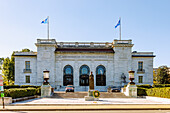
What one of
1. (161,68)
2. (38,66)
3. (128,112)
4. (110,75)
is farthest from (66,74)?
(161,68)

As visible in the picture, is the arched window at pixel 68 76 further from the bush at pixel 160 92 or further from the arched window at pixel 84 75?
the bush at pixel 160 92

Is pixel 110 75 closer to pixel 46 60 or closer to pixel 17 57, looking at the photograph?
pixel 46 60

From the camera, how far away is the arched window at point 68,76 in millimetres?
45781

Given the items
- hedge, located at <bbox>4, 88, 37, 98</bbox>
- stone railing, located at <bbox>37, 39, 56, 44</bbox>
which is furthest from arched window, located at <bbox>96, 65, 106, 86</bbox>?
hedge, located at <bbox>4, 88, 37, 98</bbox>

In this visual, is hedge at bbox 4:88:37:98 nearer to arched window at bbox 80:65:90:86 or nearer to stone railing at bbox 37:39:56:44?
arched window at bbox 80:65:90:86

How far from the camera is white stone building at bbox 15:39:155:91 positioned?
45312 mm

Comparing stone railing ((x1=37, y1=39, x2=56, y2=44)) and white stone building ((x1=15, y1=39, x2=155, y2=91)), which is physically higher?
stone railing ((x1=37, y1=39, x2=56, y2=44))

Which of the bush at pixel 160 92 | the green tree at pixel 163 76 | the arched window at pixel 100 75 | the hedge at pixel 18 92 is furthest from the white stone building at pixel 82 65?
the green tree at pixel 163 76

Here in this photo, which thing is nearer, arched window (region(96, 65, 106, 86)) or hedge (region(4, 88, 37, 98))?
hedge (region(4, 88, 37, 98))

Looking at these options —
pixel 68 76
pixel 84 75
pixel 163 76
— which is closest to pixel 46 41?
pixel 68 76

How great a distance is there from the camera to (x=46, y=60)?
149 ft

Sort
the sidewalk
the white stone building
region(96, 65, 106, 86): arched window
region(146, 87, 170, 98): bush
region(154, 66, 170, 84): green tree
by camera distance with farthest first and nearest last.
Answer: region(154, 66, 170, 84): green tree
region(96, 65, 106, 86): arched window
the white stone building
region(146, 87, 170, 98): bush
the sidewalk

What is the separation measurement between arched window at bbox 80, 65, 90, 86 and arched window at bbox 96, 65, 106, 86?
254cm

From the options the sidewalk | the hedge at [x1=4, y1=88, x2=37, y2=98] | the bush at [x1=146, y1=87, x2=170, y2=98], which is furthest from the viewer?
the bush at [x1=146, y1=87, x2=170, y2=98]
